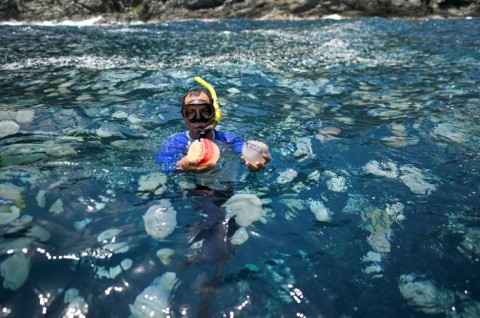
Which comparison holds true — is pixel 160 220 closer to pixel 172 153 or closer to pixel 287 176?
pixel 172 153

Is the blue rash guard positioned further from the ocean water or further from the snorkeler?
the ocean water

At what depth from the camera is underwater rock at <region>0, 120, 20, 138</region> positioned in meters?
5.31

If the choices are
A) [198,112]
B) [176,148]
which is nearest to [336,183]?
[198,112]

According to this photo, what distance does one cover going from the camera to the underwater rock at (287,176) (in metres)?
4.54

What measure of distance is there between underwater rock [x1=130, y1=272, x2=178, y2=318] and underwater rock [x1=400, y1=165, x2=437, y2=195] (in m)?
2.96

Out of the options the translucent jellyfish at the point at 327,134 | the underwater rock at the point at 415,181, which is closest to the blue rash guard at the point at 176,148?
the translucent jellyfish at the point at 327,134

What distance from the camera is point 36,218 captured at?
11.1ft

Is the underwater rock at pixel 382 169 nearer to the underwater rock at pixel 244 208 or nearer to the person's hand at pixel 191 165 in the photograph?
the underwater rock at pixel 244 208

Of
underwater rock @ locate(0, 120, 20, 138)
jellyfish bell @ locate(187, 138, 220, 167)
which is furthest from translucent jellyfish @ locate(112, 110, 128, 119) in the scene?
jellyfish bell @ locate(187, 138, 220, 167)

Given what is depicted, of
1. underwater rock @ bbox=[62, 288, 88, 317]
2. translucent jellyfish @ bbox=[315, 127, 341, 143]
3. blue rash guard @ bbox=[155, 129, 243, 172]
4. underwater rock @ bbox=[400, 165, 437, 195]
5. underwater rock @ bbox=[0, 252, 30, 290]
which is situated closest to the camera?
underwater rock @ bbox=[62, 288, 88, 317]

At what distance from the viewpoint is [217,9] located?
33.1 metres

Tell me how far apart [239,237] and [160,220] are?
2.65ft

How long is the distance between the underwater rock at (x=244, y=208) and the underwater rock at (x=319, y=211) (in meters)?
0.58

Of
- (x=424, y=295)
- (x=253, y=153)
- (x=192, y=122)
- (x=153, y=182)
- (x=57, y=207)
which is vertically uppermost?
(x=192, y=122)
